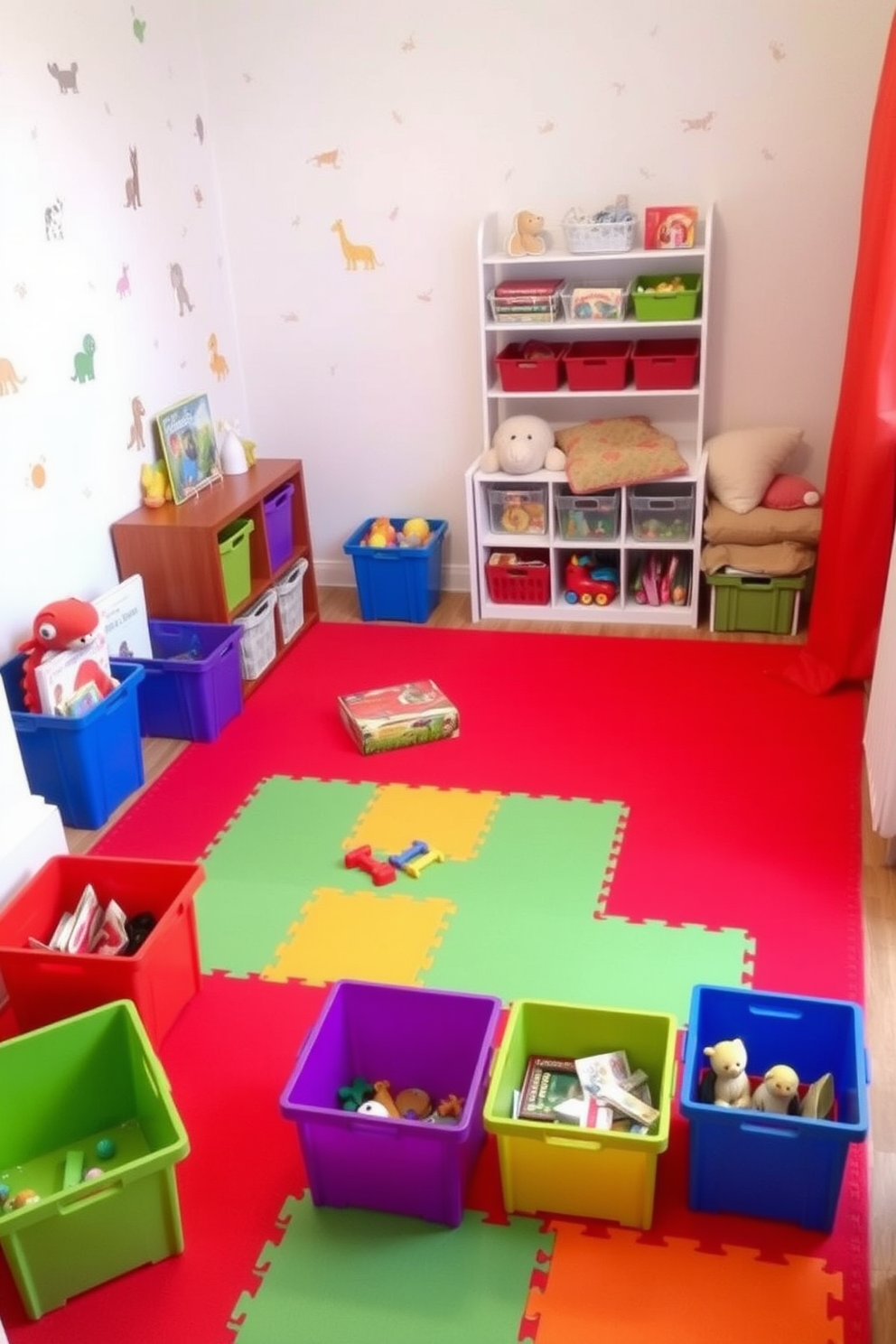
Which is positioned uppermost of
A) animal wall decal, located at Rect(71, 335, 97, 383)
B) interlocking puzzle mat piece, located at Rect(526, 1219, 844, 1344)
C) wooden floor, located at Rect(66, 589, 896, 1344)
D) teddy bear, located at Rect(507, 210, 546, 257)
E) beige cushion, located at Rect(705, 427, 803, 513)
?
teddy bear, located at Rect(507, 210, 546, 257)

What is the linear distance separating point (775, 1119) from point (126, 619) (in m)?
2.35

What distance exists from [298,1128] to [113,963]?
0.54 metres

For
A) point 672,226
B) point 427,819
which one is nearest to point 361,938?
point 427,819

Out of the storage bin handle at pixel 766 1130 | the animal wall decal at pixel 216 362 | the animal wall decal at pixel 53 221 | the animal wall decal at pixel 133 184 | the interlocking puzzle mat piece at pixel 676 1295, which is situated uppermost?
the animal wall decal at pixel 133 184

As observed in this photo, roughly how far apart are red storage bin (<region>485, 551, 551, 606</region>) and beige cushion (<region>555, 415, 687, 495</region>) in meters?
0.34

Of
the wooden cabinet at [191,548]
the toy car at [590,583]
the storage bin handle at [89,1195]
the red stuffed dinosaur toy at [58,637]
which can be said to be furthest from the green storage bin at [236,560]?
the storage bin handle at [89,1195]

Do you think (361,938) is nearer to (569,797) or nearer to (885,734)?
(569,797)

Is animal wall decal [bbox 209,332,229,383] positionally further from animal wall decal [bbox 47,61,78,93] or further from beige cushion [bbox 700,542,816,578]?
beige cushion [bbox 700,542,816,578]

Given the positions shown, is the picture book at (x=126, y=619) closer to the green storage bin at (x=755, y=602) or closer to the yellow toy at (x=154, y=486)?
the yellow toy at (x=154, y=486)

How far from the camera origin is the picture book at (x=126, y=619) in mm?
3340

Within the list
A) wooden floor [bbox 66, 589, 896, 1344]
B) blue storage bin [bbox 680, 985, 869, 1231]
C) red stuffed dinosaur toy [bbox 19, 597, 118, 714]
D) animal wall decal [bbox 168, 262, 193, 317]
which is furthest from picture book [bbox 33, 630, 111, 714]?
blue storage bin [bbox 680, 985, 869, 1231]

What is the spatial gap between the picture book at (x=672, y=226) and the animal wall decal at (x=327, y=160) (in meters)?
1.09

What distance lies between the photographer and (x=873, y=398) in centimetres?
305

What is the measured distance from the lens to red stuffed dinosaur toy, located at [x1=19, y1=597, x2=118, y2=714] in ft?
9.70
